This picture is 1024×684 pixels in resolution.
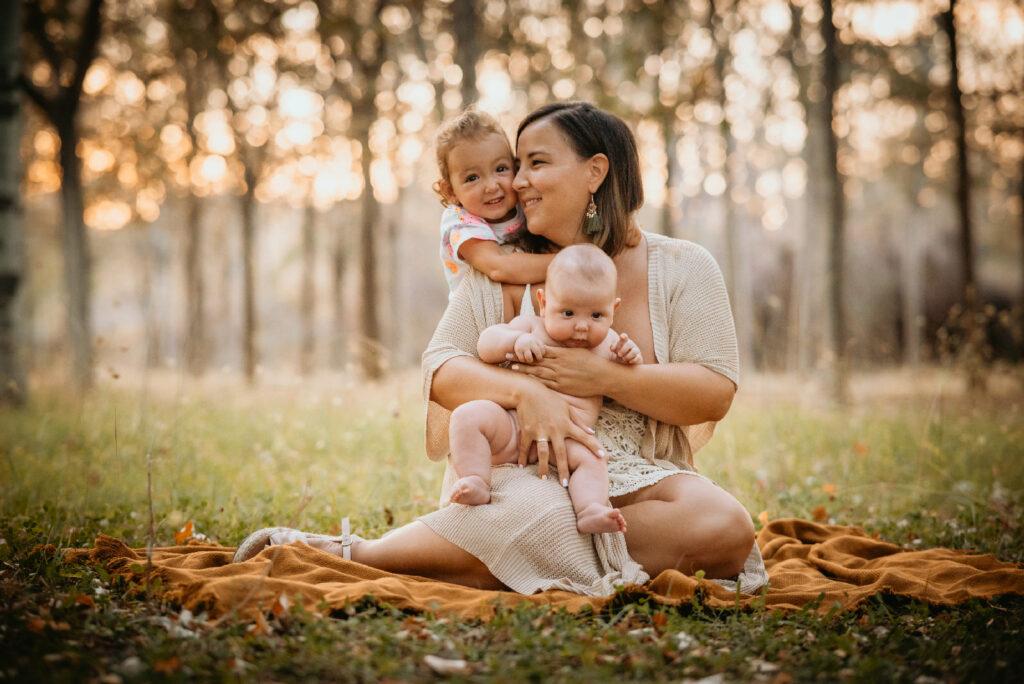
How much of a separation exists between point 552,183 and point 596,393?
0.91m

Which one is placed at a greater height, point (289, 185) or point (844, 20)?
point (844, 20)

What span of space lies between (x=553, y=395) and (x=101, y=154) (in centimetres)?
1430

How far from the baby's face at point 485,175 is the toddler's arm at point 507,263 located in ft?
0.62

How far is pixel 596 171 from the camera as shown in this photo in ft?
11.7

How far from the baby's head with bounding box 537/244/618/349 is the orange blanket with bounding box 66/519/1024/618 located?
99 cm

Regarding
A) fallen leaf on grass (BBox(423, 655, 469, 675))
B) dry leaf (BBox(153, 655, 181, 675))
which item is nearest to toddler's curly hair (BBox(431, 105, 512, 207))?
fallen leaf on grass (BBox(423, 655, 469, 675))

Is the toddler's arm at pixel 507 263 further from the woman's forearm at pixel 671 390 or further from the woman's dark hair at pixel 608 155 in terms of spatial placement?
the woman's forearm at pixel 671 390

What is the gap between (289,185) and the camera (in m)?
16.0

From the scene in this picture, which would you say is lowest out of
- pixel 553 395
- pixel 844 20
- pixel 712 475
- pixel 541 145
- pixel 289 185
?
pixel 712 475

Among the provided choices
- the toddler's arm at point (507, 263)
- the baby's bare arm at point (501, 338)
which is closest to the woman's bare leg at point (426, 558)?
the baby's bare arm at point (501, 338)

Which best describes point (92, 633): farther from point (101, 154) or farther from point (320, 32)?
point (101, 154)

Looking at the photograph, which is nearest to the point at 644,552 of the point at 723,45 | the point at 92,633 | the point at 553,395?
the point at 553,395

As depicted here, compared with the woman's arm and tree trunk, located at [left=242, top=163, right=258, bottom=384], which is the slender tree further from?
the woman's arm

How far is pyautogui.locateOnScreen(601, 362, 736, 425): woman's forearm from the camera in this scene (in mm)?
3316
